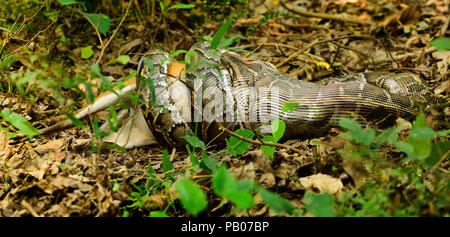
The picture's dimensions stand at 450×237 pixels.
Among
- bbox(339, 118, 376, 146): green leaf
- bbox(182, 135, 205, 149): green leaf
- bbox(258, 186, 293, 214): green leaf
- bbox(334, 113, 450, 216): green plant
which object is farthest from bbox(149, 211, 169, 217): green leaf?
bbox(339, 118, 376, 146): green leaf

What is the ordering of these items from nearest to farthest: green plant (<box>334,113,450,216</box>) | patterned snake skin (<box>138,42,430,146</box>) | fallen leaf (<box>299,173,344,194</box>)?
green plant (<box>334,113,450,216</box>), fallen leaf (<box>299,173,344,194</box>), patterned snake skin (<box>138,42,430,146</box>)

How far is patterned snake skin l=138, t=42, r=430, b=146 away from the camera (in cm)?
363

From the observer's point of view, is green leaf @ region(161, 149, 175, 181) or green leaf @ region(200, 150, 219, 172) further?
green leaf @ region(161, 149, 175, 181)

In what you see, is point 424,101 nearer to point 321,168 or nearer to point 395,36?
point 321,168

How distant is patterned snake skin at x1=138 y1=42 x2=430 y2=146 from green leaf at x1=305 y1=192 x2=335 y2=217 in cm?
141

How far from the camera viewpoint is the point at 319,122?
3.64 m

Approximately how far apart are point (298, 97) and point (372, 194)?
63.8 inches

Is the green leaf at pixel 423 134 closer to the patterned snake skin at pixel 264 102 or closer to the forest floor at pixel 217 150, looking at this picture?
the forest floor at pixel 217 150

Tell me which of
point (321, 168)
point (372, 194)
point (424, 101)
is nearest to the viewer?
point (372, 194)

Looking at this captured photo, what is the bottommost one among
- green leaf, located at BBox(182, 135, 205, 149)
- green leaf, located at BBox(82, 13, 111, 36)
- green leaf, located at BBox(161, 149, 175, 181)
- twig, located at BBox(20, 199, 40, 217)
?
twig, located at BBox(20, 199, 40, 217)

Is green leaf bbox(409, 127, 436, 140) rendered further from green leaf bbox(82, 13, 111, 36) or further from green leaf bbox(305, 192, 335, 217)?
green leaf bbox(82, 13, 111, 36)

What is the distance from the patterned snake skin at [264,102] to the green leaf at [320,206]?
1408 mm

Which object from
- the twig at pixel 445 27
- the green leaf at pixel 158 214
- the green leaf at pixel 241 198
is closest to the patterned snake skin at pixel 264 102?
the green leaf at pixel 158 214
